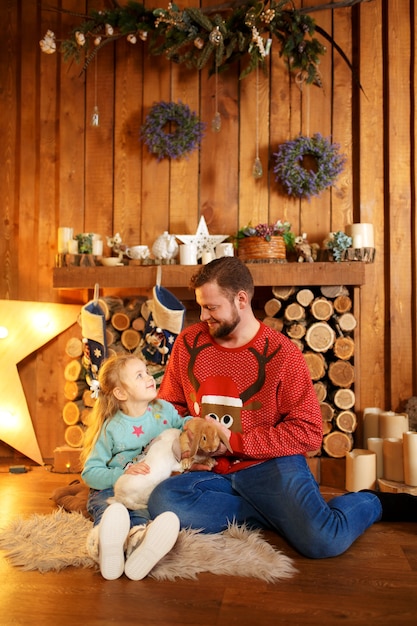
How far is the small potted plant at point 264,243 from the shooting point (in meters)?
3.57

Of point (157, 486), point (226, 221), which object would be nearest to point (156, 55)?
point (226, 221)

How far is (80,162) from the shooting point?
4.06 m

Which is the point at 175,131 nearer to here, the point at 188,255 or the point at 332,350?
the point at 188,255

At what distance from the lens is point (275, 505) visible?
7.63 feet

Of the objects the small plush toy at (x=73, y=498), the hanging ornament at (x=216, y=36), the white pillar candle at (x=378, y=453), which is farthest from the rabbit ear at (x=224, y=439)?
the hanging ornament at (x=216, y=36)

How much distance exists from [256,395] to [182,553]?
0.64 m

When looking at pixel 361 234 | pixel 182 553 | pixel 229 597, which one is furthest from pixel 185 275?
pixel 229 597

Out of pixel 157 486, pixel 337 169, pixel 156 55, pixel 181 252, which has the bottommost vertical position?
pixel 157 486

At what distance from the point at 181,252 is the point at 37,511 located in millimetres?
1591

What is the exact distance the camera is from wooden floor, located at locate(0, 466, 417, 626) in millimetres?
1774

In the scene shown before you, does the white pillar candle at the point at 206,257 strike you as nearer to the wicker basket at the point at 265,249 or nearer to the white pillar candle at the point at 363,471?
the wicker basket at the point at 265,249

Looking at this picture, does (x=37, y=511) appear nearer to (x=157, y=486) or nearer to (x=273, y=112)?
(x=157, y=486)

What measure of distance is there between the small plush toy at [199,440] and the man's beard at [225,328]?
349 millimetres

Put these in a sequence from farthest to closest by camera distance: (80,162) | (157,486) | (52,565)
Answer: (80,162) < (157,486) < (52,565)
